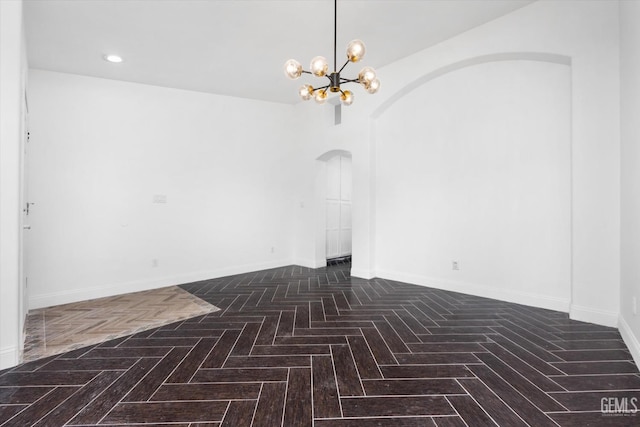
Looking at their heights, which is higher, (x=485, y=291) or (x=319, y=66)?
(x=319, y=66)

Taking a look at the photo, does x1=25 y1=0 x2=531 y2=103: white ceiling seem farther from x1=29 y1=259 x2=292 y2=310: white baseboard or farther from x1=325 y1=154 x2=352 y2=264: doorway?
x1=29 y1=259 x2=292 y2=310: white baseboard

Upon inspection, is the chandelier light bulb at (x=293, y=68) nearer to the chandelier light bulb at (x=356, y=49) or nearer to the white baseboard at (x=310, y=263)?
the chandelier light bulb at (x=356, y=49)

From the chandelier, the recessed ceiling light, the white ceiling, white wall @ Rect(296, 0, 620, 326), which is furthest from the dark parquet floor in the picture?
the recessed ceiling light

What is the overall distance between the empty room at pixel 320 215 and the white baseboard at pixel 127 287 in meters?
0.03

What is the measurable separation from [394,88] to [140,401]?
450cm

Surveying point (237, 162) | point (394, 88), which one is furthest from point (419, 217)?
point (237, 162)

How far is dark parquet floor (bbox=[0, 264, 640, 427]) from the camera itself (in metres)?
1.73

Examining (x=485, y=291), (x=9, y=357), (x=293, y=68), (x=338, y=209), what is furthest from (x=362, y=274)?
(x=9, y=357)

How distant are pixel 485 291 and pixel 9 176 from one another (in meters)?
4.77

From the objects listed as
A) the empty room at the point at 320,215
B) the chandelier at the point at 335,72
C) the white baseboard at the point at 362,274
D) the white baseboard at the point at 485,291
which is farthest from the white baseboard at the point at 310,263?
the chandelier at the point at 335,72

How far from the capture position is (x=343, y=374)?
2143 mm

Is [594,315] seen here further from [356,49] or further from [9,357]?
[9,357]

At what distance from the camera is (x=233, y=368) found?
2246 millimetres

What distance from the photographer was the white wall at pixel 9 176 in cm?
225
